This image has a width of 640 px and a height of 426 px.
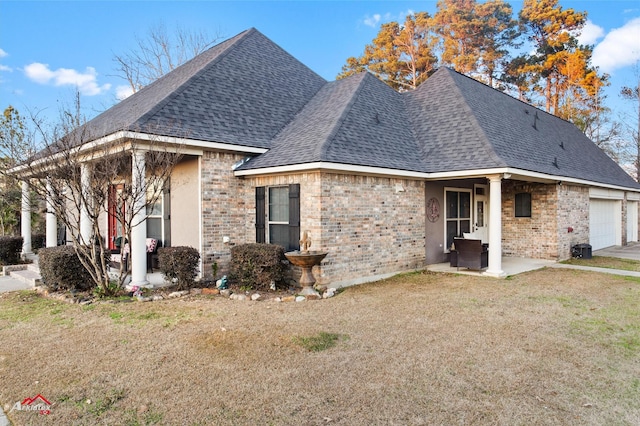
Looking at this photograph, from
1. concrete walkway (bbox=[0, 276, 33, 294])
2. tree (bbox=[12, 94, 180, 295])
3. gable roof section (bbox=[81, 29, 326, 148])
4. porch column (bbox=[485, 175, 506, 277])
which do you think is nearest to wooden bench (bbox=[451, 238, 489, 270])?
porch column (bbox=[485, 175, 506, 277])

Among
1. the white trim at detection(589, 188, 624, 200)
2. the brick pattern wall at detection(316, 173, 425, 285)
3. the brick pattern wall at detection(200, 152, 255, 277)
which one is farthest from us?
the white trim at detection(589, 188, 624, 200)

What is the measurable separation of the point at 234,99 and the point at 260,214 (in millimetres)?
3292

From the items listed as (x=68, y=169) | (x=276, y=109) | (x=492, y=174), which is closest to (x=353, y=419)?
(x=68, y=169)

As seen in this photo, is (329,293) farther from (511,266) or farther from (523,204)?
(523,204)

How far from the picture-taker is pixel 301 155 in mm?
8273

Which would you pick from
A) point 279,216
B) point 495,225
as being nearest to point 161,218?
point 279,216

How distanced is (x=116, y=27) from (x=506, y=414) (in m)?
21.8

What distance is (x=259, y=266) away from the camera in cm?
782

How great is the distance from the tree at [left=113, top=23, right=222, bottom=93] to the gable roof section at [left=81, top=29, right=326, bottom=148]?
12.5m

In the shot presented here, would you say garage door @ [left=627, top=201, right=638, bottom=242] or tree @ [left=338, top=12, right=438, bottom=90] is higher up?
tree @ [left=338, top=12, right=438, bottom=90]

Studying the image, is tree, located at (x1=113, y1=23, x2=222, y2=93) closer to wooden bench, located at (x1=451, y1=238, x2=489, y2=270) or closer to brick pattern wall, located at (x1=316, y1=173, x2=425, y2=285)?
brick pattern wall, located at (x1=316, y1=173, x2=425, y2=285)

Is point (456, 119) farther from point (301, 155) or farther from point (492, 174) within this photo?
point (301, 155)

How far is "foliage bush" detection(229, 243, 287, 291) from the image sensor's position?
25.5 ft

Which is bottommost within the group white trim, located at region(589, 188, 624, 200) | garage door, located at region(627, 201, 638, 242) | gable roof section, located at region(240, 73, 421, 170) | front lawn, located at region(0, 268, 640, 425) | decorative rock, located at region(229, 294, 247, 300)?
front lawn, located at region(0, 268, 640, 425)
